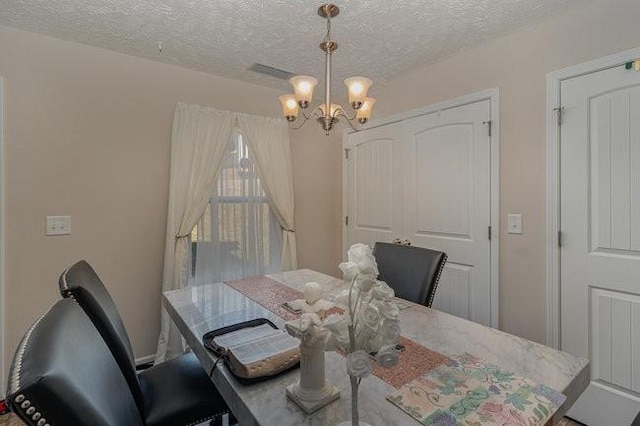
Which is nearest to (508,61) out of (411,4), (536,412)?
(411,4)

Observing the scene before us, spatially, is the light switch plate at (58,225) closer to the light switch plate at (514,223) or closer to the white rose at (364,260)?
the white rose at (364,260)

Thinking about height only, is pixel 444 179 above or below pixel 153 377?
above

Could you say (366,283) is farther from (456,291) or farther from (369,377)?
(456,291)

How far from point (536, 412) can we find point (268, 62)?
8.58 ft

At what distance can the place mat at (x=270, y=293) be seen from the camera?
158 centimetres

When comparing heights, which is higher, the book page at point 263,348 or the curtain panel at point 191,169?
the curtain panel at point 191,169

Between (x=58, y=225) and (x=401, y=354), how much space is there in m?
2.39

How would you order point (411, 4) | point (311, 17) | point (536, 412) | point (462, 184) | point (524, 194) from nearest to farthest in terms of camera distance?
point (536, 412) → point (411, 4) → point (311, 17) → point (524, 194) → point (462, 184)

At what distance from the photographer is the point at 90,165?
7.65ft

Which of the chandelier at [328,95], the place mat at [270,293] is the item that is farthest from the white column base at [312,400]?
the chandelier at [328,95]

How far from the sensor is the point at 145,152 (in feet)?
8.35

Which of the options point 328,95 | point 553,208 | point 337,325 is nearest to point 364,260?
point 337,325

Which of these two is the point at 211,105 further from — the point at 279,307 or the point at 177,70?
the point at 279,307

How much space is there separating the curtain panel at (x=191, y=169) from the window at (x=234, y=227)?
0.08 metres
